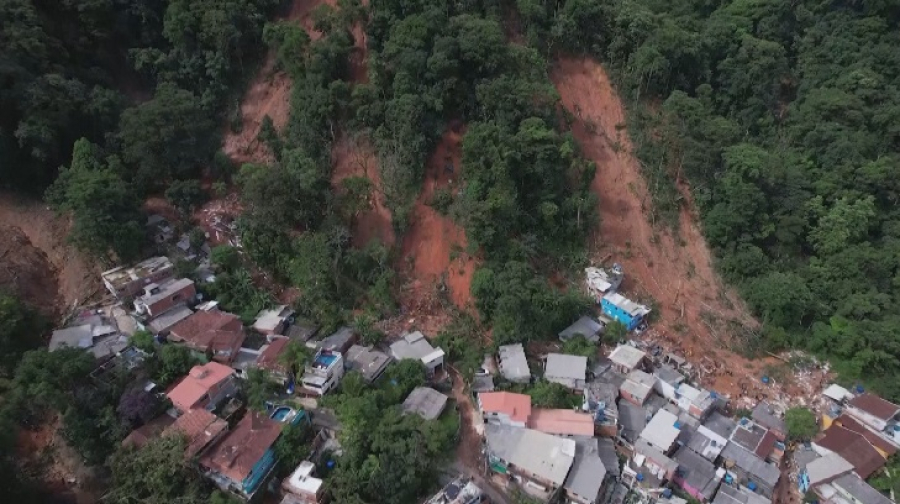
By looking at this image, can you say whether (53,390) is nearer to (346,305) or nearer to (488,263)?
(346,305)

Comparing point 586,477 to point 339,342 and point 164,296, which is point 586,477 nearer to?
point 339,342

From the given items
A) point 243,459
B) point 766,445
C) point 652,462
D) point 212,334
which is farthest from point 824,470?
point 212,334

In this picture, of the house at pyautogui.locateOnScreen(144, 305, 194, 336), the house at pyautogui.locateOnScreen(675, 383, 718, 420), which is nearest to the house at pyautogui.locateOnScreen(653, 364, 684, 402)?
the house at pyautogui.locateOnScreen(675, 383, 718, 420)

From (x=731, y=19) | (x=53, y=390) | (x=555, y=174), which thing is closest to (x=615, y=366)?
(x=555, y=174)

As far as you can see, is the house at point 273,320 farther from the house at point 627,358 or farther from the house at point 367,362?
the house at point 627,358

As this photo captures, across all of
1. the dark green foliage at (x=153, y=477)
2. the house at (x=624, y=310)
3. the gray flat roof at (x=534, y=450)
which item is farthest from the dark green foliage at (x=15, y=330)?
the house at (x=624, y=310)

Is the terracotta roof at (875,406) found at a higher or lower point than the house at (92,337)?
lower
